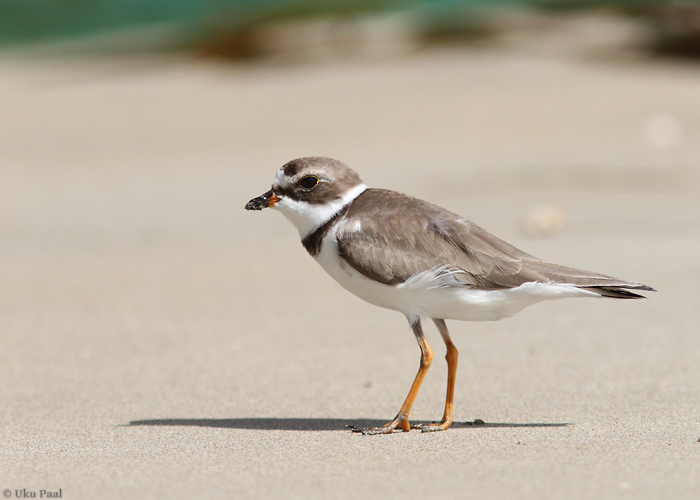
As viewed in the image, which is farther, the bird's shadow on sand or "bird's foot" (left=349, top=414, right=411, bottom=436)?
the bird's shadow on sand

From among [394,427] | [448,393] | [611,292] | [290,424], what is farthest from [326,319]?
[611,292]

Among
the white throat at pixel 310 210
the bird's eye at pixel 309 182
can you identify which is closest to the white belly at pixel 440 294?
the white throat at pixel 310 210

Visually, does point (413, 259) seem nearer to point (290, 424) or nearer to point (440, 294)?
point (440, 294)

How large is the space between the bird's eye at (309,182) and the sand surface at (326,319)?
1.13 meters

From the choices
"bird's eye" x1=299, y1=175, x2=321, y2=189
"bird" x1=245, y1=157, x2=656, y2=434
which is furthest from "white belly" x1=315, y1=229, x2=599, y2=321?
"bird's eye" x1=299, y1=175, x2=321, y2=189

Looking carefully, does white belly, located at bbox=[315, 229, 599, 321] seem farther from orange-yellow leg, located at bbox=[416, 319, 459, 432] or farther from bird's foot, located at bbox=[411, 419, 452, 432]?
bird's foot, located at bbox=[411, 419, 452, 432]

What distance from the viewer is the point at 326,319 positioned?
20.6 ft

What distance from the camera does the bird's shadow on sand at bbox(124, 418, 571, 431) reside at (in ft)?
13.4

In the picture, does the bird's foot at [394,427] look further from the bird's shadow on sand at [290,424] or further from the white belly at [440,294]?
the white belly at [440,294]

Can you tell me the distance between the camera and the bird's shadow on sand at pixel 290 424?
13.4ft

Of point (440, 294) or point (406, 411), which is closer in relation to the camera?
point (440, 294)

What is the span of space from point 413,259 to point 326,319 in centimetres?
239

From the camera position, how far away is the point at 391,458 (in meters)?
3.40

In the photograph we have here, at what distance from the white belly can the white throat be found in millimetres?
121
